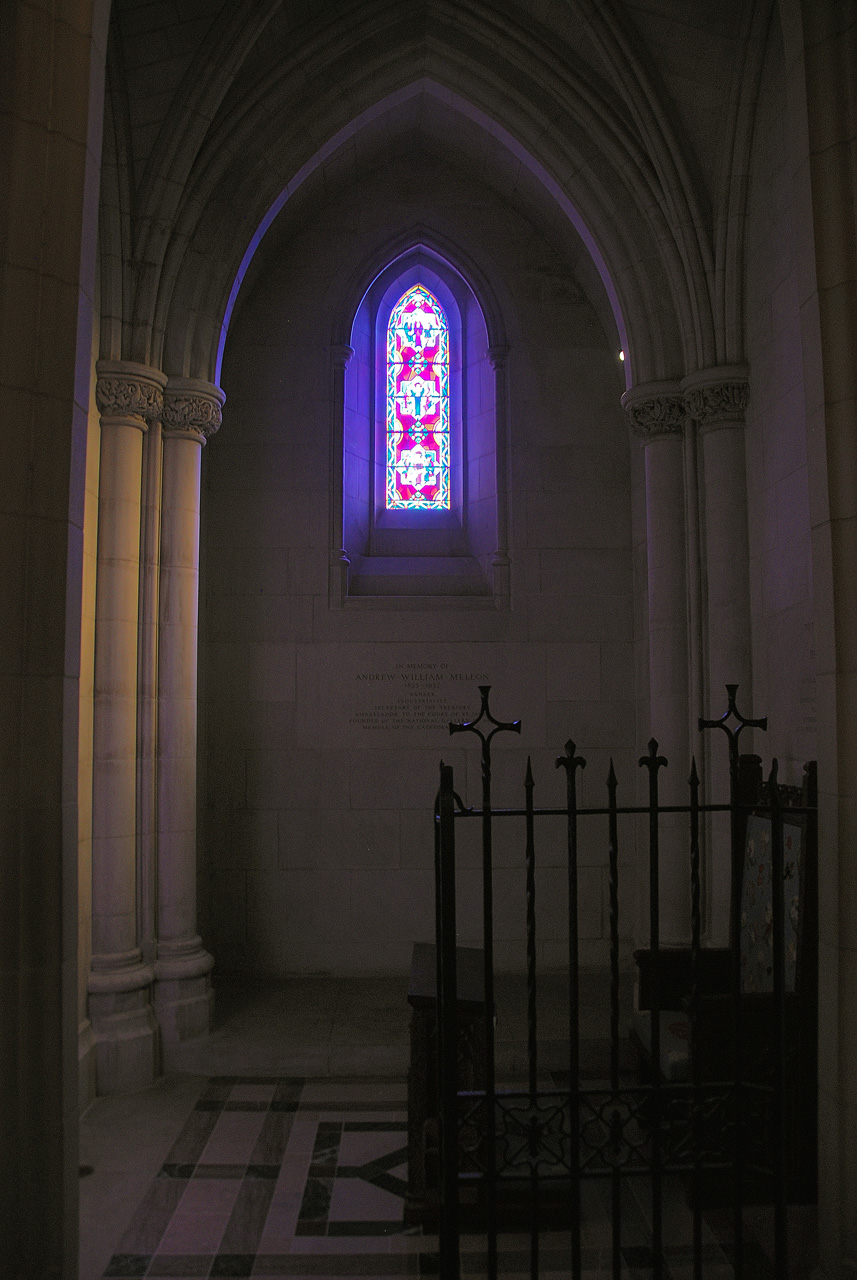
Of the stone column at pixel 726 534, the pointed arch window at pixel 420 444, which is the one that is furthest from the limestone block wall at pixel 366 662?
the stone column at pixel 726 534

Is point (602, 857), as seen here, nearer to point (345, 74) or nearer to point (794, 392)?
point (794, 392)

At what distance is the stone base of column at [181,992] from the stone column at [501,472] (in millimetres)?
3062

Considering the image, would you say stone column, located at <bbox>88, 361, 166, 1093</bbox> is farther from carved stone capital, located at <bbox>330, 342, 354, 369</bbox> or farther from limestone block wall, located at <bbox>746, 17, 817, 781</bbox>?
limestone block wall, located at <bbox>746, 17, 817, 781</bbox>

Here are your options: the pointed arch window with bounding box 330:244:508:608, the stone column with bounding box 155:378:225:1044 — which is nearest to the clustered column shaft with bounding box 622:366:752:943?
the pointed arch window with bounding box 330:244:508:608

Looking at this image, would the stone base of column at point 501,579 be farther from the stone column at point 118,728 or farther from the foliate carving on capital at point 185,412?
the stone column at point 118,728

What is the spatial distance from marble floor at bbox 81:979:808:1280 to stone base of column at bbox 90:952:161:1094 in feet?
0.36

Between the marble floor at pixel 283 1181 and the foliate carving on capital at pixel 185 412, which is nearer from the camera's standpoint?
the marble floor at pixel 283 1181

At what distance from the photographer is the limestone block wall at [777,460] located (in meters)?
4.37

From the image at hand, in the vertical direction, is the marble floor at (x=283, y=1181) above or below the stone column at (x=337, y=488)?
below

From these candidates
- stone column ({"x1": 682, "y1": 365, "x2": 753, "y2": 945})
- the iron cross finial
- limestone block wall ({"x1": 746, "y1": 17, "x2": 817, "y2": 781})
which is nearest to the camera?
the iron cross finial

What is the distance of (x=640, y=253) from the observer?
554 centimetres

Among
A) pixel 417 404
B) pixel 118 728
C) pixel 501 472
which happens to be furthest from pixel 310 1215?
pixel 417 404

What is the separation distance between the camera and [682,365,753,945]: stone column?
504cm

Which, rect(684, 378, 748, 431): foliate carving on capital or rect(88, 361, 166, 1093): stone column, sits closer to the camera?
rect(88, 361, 166, 1093): stone column
